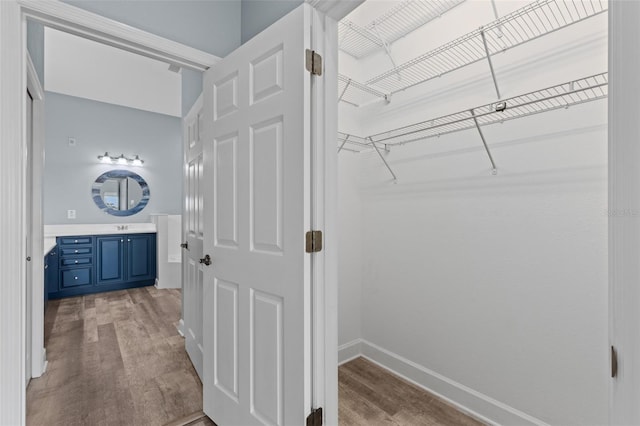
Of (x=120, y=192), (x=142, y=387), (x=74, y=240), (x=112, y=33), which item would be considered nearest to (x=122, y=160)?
(x=120, y=192)

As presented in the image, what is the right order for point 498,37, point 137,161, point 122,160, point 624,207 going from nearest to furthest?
1. point 624,207
2. point 498,37
3. point 122,160
4. point 137,161

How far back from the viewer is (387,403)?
1939 millimetres

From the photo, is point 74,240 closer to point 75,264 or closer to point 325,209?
point 75,264

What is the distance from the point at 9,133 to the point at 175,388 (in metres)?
1.80

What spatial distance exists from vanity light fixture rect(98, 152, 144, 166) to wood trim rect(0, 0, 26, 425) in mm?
4309

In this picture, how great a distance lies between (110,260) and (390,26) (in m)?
4.77

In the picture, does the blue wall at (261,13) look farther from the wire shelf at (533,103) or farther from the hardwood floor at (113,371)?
the hardwood floor at (113,371)

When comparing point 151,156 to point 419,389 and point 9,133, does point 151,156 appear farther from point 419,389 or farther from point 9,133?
point 419,389

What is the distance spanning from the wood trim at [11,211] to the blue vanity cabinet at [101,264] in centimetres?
362

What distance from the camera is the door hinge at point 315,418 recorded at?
1290 millimetres

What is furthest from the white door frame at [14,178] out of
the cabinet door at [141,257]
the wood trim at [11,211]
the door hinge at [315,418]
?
the cabinet door at [141,257]

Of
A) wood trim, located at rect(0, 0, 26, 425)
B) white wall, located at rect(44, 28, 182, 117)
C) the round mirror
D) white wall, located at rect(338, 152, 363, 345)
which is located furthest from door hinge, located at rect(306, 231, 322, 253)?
the round mirror

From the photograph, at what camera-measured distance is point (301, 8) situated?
1.30 m

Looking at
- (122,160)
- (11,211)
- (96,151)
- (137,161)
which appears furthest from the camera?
(137,161)
